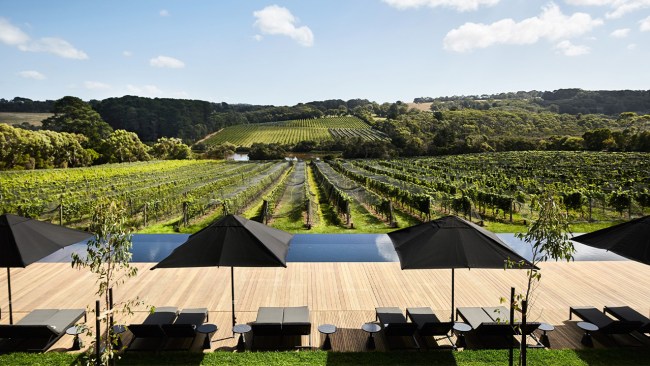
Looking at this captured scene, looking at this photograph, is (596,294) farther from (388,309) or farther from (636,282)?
(388,309)

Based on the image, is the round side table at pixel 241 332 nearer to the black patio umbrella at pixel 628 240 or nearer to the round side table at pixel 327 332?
the round side table at pixel 327 332

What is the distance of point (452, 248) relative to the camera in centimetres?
606

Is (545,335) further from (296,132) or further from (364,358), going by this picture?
(296,132)

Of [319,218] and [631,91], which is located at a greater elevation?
[631,91]

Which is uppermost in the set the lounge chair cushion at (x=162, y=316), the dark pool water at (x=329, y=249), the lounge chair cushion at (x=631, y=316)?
the lounge chair cushion at (x=631, y=316)

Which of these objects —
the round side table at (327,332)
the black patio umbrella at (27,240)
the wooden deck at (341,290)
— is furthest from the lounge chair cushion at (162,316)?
the round side table at (327,332)

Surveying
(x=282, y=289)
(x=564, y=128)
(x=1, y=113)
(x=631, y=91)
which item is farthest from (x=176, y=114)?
(x=631, y=91)

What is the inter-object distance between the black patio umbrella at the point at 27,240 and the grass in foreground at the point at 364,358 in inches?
54.8

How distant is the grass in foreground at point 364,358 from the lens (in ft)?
18.8

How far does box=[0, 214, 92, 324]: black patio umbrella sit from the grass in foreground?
1.39 m

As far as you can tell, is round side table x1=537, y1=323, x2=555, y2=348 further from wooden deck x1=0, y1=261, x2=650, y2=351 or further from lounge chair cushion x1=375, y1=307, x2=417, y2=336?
lounge chair cushion x1=375, y1=307, x2=417, y2=336

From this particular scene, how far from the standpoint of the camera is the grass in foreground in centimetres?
573

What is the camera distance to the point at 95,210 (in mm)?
4348

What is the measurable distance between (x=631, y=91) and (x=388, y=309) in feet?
635
